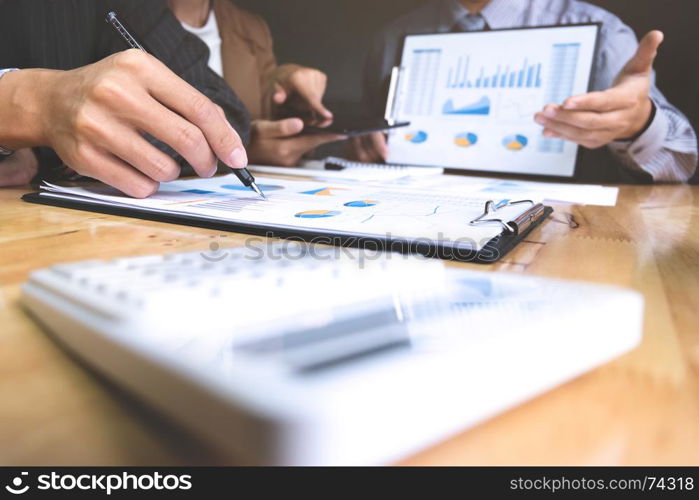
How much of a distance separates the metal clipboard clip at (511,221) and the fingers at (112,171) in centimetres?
35

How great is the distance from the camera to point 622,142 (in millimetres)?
1169

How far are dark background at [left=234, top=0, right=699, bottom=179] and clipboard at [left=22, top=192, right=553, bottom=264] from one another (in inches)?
45.0

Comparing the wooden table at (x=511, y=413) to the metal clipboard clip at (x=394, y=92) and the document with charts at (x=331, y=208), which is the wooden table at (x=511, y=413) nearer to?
the document with charts at (x=331, y=208)

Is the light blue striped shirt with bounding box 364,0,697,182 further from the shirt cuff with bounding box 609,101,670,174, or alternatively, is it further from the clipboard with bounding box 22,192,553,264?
the clipboard with bounding box 22,192,553,264

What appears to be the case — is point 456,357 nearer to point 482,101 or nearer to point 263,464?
point 263,464

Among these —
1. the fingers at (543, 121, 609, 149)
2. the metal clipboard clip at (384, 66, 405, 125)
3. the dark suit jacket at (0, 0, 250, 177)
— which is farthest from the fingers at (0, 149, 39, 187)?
the fingers at (543, 121, 609, 149)

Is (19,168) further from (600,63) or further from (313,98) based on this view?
(600,63)

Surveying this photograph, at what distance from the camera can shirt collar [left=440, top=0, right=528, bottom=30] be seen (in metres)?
1.50

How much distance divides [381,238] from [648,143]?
38.2 inches

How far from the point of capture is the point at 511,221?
0.46m

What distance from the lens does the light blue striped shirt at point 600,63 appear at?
3.85ft

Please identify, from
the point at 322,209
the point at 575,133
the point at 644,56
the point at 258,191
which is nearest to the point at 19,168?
the point at 258,191

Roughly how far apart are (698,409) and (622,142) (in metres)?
1.11

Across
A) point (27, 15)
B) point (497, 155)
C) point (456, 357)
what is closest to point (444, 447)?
point (456, 357)
